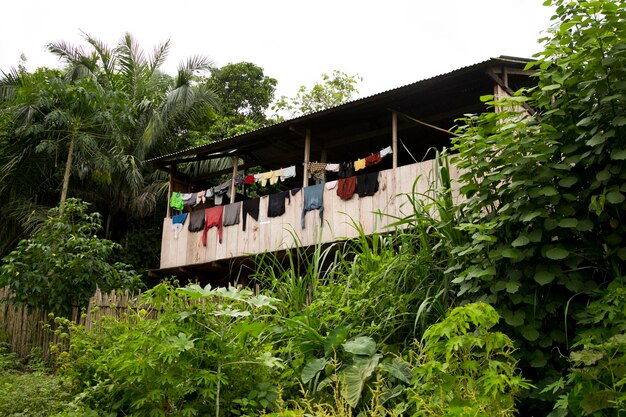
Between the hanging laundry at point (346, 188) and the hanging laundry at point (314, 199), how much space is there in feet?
1.30

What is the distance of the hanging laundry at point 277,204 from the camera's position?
11.9 m

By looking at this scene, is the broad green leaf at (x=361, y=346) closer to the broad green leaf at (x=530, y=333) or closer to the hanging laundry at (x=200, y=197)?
the broad green leaf at (x=530, y=333)

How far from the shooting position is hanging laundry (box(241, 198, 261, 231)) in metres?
12.3

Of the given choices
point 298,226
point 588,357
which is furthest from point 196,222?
point 588,357

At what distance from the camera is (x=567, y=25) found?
3.65m

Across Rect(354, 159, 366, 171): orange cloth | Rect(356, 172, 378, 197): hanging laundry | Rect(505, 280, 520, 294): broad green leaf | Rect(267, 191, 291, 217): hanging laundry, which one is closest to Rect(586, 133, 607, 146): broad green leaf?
Rect(505, 280, 520, 294): broad green leaf

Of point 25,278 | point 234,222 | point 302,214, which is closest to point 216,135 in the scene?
point 234,222

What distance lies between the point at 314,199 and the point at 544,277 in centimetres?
812

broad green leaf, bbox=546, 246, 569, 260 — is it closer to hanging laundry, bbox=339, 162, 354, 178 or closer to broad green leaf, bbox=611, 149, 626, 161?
broad green leaf, bbox=611, 149, 626, 161

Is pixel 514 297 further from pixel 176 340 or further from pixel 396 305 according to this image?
pixel 176 340

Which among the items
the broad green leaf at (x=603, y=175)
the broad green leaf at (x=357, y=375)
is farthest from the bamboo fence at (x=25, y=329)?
the broad green leaf at (x=603, y=175)

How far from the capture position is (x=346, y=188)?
11023mm

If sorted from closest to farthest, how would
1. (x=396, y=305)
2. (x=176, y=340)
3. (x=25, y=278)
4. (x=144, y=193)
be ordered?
(x=176, y=340), (x=396, y=305), (x=25, y=278), (x=144, y=193)

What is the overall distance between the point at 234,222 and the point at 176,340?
9492 millimetres
